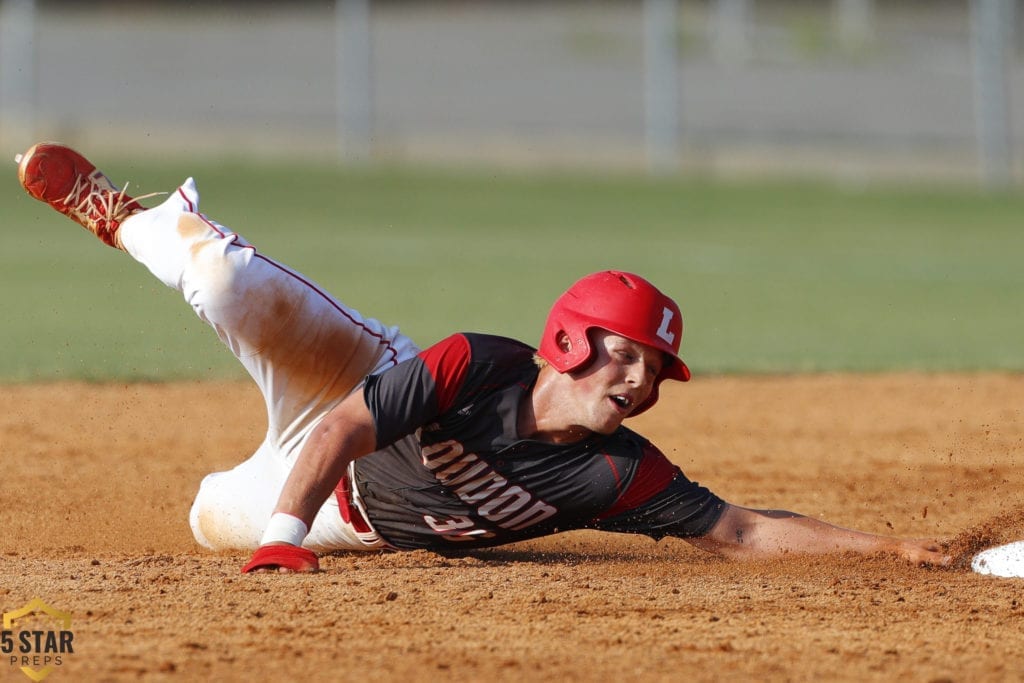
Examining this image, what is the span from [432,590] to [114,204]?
1.81 m

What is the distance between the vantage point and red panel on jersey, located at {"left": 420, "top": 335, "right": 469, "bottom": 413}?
4105mm

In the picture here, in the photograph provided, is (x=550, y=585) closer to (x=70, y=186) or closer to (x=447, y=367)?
(x=447, y=367)

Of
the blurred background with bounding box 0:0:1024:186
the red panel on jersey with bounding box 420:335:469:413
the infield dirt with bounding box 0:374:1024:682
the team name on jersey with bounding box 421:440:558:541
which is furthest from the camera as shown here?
the blurred background with bounding box 0:0:1024:186

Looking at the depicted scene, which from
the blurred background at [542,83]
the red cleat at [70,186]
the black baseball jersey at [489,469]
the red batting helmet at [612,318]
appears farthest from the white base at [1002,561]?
the blurred background at [542,83]

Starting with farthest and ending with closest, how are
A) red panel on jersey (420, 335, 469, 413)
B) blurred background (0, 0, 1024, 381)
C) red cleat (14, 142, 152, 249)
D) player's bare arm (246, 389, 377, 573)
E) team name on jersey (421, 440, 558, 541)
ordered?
blurred background (0, 0, 1024, 381), red cleat (14, 142, 152, 249), team name on jersey (421, 440, 558, 541), red panel on jersey (420, 335, 469, 413), player's bare arm (246, 389, 377, 573)

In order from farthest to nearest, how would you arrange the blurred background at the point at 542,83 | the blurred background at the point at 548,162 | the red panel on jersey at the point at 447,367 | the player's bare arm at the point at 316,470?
1. the blurred background at the point at 542,83
2. the blurred background at the point at 548,162
3. the red panel on jersey at the point at 447,367
4. the player's bare arm at the point at 316,470

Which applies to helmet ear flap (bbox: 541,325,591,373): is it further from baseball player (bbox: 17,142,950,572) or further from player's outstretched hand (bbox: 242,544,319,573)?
player's outstretched hand (bbox: 242,544,319,573)

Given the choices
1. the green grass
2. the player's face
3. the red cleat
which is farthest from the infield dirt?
the green grass

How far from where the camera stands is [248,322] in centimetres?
453

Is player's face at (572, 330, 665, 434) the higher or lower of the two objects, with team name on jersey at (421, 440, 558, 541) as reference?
higher

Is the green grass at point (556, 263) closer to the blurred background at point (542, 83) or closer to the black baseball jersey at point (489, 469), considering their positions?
the blurred background at point (542, 83)

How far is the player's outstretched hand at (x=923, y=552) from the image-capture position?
446 centimetres

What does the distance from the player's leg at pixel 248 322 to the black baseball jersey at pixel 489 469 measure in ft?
1.01

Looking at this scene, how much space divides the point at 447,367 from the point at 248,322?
0.76 m
